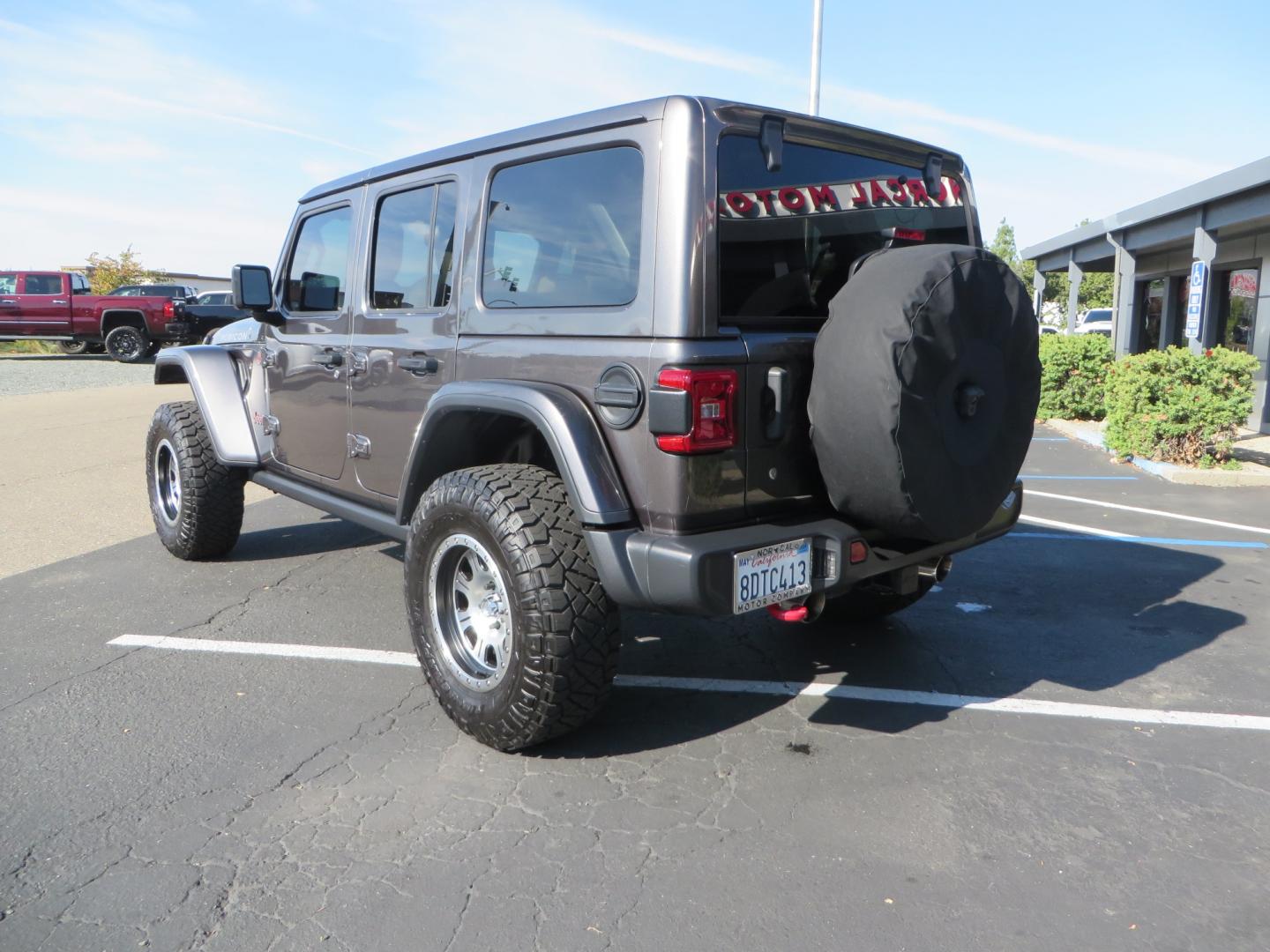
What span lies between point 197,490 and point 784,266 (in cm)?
378

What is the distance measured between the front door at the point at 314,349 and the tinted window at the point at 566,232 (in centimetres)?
115

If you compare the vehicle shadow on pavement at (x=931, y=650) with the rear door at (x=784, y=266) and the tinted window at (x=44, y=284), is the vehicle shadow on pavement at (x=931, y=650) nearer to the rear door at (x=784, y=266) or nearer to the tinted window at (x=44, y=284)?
the rear door at (x=784, y=266)

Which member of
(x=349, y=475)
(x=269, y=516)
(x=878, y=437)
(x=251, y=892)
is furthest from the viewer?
(x=269, y=516)

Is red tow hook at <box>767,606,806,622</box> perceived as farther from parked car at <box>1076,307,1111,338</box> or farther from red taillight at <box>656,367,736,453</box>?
parked car at <box>1076,307,1111,338</box>

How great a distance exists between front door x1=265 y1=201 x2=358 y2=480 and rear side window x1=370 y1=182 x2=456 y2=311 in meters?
0.27

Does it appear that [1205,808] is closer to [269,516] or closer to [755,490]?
[755,490]

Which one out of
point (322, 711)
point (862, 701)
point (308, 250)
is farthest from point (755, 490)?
point (308, 250)

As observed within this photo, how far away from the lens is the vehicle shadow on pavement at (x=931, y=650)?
3662 millimetres

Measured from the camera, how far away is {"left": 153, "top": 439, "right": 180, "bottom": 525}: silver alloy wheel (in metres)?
5.91

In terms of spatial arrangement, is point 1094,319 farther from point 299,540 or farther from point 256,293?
point 256,293

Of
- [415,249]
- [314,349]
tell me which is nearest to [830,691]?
[415,249]

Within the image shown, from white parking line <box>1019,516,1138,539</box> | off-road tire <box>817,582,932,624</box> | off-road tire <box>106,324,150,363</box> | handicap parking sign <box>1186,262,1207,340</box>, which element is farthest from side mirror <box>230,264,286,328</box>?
off-road tire <box>106,324,150,363</box>

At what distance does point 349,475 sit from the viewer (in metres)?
4.45

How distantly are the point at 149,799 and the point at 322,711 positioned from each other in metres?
0.75
